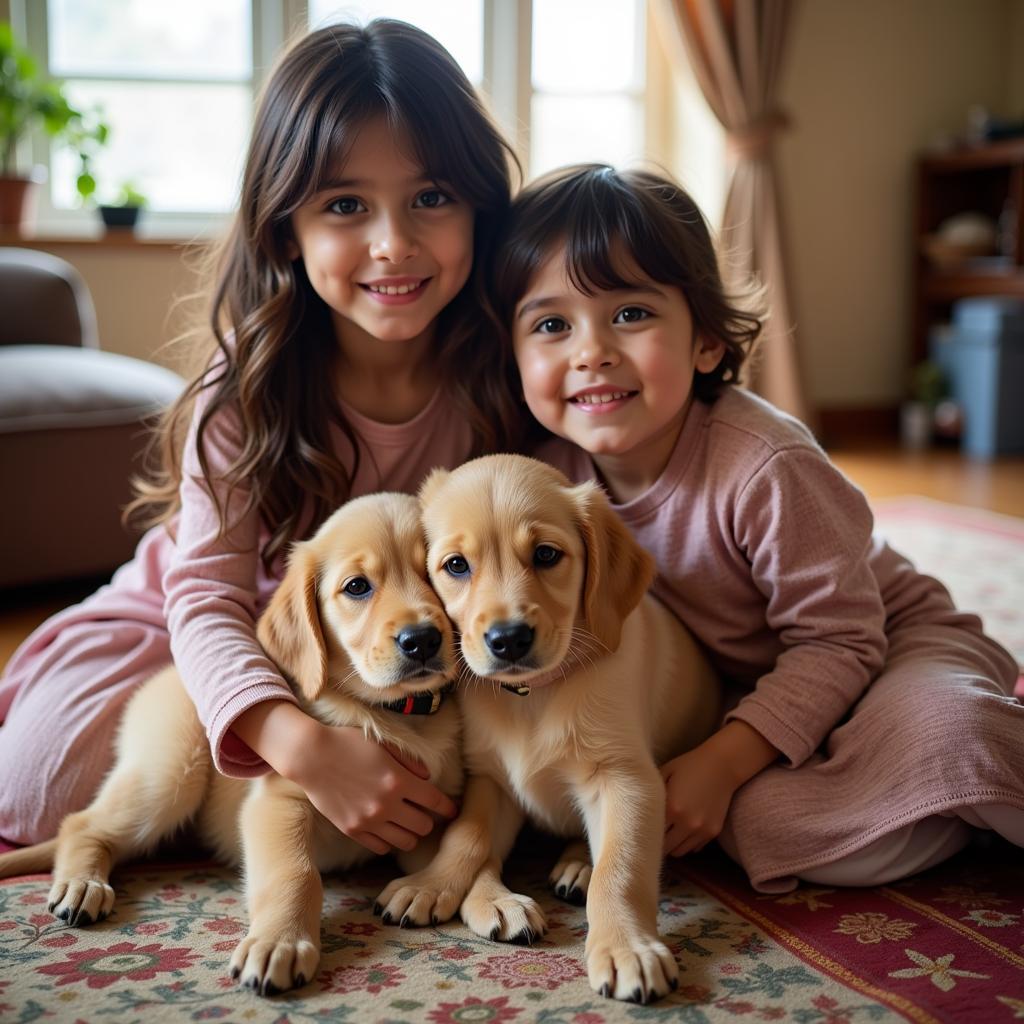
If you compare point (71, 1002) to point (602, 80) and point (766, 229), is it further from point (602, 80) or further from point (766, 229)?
point (602, 80)

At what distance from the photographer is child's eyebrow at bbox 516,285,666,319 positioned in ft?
4.94

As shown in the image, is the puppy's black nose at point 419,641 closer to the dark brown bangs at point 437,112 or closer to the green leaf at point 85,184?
the dark brown bangs at point 437,112

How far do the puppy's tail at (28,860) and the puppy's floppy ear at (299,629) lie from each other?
36cm

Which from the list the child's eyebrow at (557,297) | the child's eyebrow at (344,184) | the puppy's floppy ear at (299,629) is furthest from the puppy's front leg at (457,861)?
the child's eyebrow at (344,184)

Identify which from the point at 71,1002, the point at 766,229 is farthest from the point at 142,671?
the point at 766,229

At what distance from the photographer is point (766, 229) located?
4.71 meters

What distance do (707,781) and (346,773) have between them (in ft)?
1.37

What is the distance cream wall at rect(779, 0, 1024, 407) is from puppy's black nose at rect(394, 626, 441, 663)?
410cm

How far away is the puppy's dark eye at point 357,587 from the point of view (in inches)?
50.5

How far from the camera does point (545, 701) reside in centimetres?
130

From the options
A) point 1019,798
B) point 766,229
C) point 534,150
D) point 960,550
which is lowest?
point 960,550

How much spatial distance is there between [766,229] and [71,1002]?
4230 millimetres

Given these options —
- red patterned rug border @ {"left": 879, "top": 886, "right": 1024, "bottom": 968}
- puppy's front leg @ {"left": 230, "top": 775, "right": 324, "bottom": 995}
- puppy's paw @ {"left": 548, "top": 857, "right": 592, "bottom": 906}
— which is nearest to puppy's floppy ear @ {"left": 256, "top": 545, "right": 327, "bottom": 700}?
puppy's front leg @ {"left": 230, "top": 775, "right": 324, "bottom": 995}

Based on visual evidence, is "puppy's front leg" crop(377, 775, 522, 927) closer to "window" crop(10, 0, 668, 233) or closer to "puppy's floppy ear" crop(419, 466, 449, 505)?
"puppy's floppy ear" crop(419, 466, 449, 505)
